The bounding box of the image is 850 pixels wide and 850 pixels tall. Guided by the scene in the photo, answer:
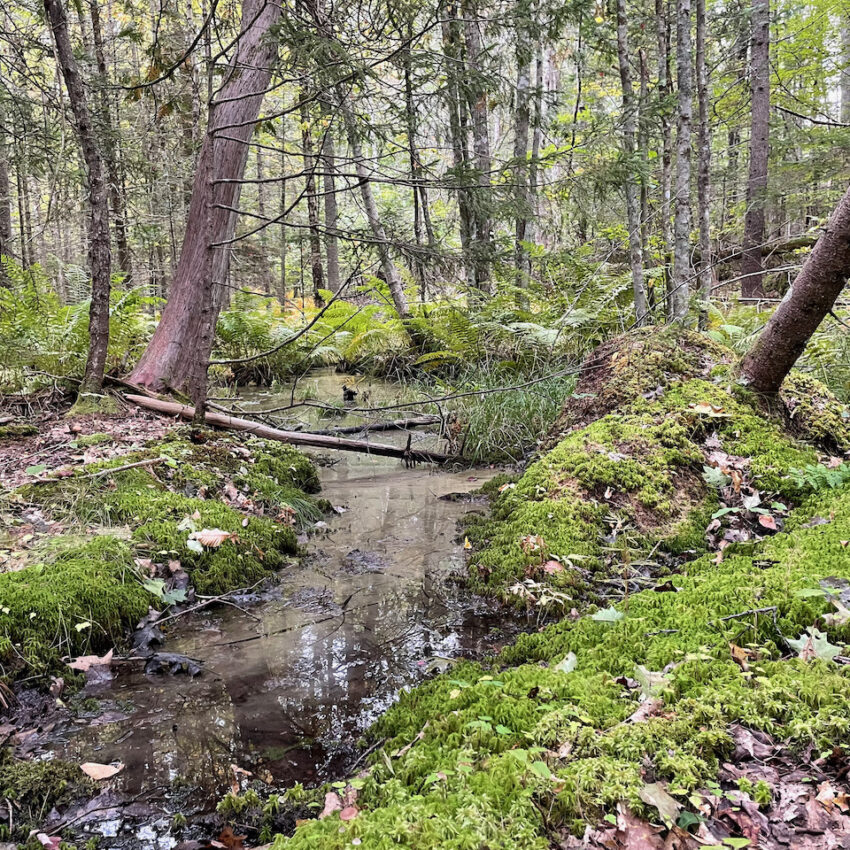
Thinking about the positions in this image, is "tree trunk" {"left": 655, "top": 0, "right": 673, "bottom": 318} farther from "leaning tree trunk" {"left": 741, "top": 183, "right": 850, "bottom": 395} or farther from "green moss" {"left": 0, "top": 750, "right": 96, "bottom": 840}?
"green moss" {"left": 0, "top": 750, "right": 96, "bottom": 840}

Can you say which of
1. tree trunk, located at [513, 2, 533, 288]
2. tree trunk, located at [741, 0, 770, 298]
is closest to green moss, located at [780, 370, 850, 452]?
tree trunk, located at [513, 2, 533, 288]

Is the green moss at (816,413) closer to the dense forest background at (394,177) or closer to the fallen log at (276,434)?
the dense forest background at (394,177)

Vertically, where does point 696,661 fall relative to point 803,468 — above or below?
below

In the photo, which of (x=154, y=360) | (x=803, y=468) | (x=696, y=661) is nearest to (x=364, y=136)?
(x=154, y=360)

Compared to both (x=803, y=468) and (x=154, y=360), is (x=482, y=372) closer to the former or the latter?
(x=154, y=360)

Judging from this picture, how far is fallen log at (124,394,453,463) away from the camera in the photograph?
16.8ft

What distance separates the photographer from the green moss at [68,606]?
245 centimetres

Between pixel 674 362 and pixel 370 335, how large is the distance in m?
5.74

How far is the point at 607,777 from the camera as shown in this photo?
142 centimetres

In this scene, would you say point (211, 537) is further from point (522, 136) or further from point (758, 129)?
point (758, 129)

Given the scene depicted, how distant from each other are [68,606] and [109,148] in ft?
21.1

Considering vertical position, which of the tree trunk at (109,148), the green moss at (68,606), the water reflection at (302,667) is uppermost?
the tree trunk at (109,148)

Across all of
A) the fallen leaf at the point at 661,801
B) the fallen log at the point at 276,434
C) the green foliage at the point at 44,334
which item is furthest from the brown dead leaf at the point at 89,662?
the green foliage at the point at 44,334

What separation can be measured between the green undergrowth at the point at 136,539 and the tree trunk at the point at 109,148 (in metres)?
3.36
